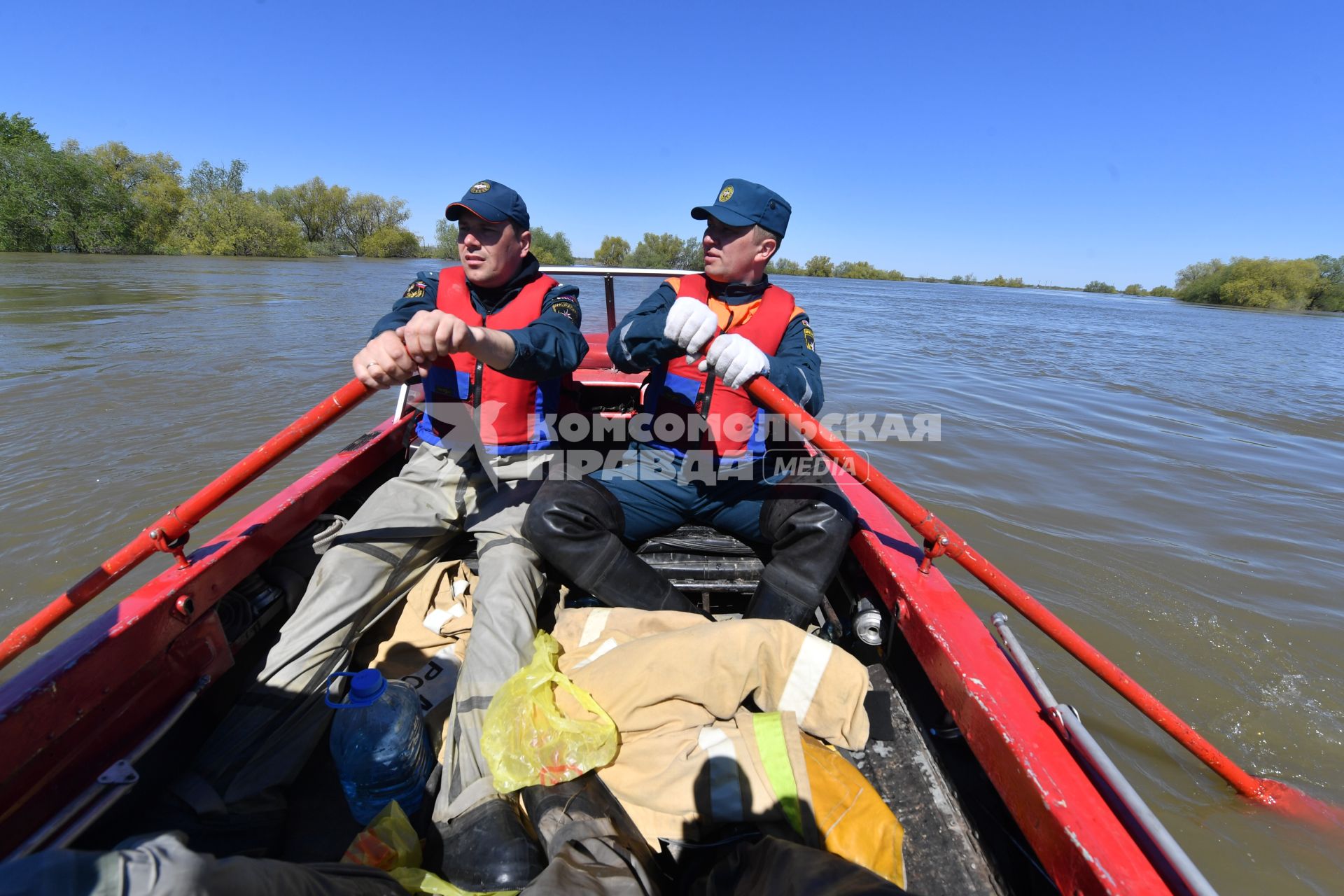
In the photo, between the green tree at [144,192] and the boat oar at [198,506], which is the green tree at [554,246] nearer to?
the green tree at [144,192]

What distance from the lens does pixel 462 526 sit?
7.75 feet

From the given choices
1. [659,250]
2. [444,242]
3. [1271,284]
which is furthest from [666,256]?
[1271,284]

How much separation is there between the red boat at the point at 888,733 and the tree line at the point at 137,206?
151 feet

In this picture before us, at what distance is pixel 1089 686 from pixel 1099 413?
6.19 meters

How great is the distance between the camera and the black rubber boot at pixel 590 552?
2.03 metres

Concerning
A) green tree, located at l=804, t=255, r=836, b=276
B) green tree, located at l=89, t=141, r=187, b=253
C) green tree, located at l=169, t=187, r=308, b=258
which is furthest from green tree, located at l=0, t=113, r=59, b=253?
green tree, located at l=804, t=255, r=836, b=276

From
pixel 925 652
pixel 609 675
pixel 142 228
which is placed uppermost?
pixel 142 228

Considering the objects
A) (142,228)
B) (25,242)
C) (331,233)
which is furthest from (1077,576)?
(331,233)

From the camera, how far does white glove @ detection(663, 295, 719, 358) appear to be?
1.90 m

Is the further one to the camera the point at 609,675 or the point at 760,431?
the point at 760,431

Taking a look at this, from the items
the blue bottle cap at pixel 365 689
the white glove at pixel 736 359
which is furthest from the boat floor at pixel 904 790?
the white glove at pixel 736 359

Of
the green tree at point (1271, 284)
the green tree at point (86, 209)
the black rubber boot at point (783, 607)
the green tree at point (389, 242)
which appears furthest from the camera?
the green tree at point (389, 242)

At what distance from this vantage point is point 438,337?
161 cm

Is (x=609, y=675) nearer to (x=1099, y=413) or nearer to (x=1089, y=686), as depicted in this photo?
(x=1089, y=686)
